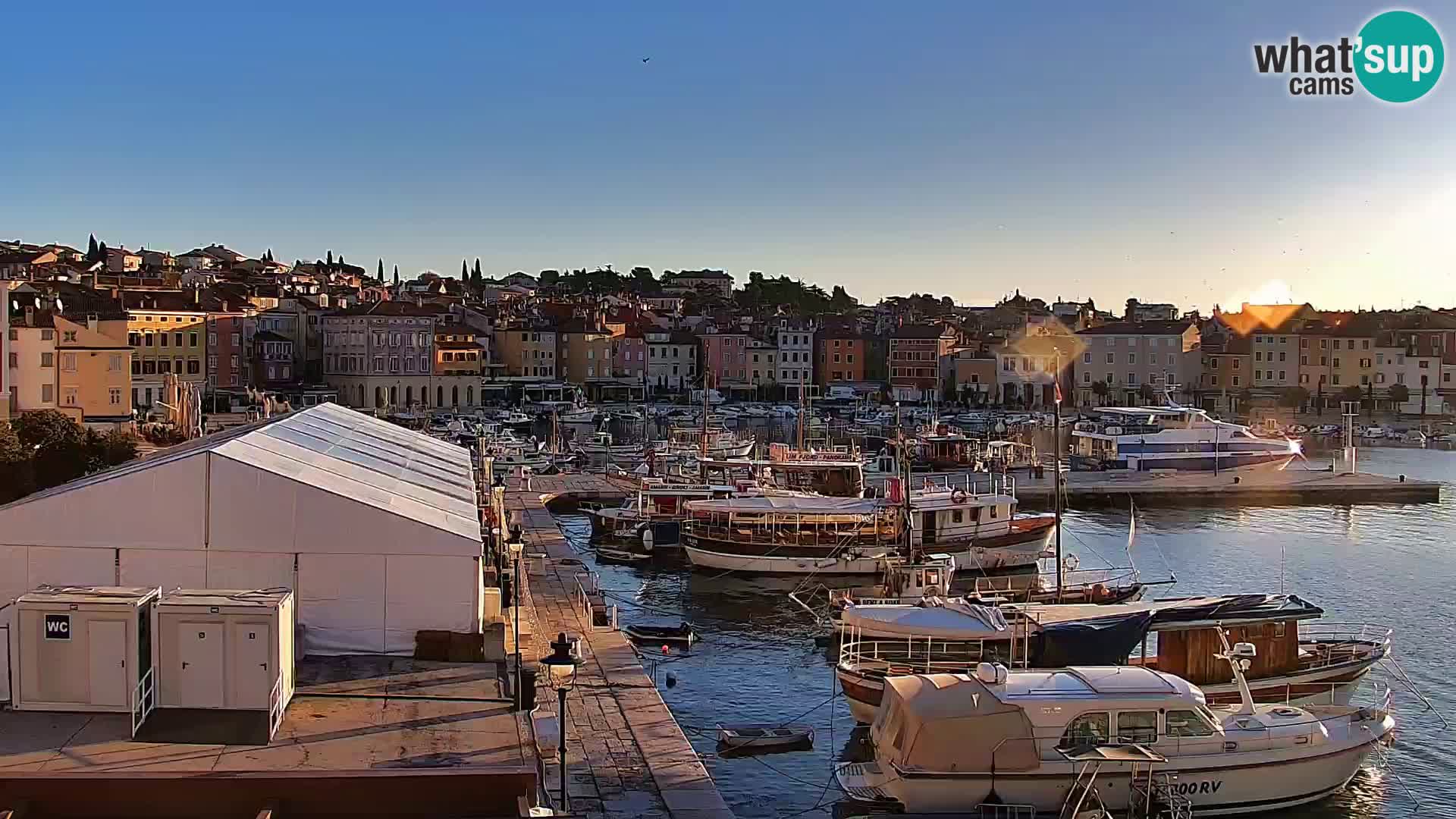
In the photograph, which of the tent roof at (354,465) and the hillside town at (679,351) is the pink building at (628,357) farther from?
the tent roof at (354,465)

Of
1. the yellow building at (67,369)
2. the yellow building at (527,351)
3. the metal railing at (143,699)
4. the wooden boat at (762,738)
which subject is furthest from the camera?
the yellow building at (527,351)

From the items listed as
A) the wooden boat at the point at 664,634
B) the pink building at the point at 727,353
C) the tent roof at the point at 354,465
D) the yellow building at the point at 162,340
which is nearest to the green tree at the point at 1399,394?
the pink building at the point at 727,353

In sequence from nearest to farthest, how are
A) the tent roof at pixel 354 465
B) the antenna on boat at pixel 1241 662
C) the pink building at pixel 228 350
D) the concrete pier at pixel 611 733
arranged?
the concrete pier at pixel 611 733 → the antenna on boat at pixel 1241 662 → the tent roof at pixel 354 465 → the pink building at pixel 228 350

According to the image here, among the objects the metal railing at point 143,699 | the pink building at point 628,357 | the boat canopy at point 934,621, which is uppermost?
the pink building at point 628,357

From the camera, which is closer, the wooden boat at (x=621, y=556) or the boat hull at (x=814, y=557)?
the boat hull at (x=814, y=557)

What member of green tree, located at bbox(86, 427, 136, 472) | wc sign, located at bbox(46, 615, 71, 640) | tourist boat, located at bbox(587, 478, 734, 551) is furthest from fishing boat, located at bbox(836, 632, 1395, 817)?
green tree, located at bbox(86, 427, 136, 472)

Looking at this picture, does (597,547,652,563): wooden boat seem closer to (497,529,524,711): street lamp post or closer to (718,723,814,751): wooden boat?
(497,529,524,711): street lamp post

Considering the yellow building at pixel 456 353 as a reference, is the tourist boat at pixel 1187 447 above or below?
below

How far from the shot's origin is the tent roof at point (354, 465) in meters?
14.6

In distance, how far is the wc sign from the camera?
36.6 feet

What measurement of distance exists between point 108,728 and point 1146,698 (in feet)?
29.3

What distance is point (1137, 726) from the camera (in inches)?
526

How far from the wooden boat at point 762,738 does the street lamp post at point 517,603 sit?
8.47 feet

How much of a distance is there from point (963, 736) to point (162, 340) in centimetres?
6696
